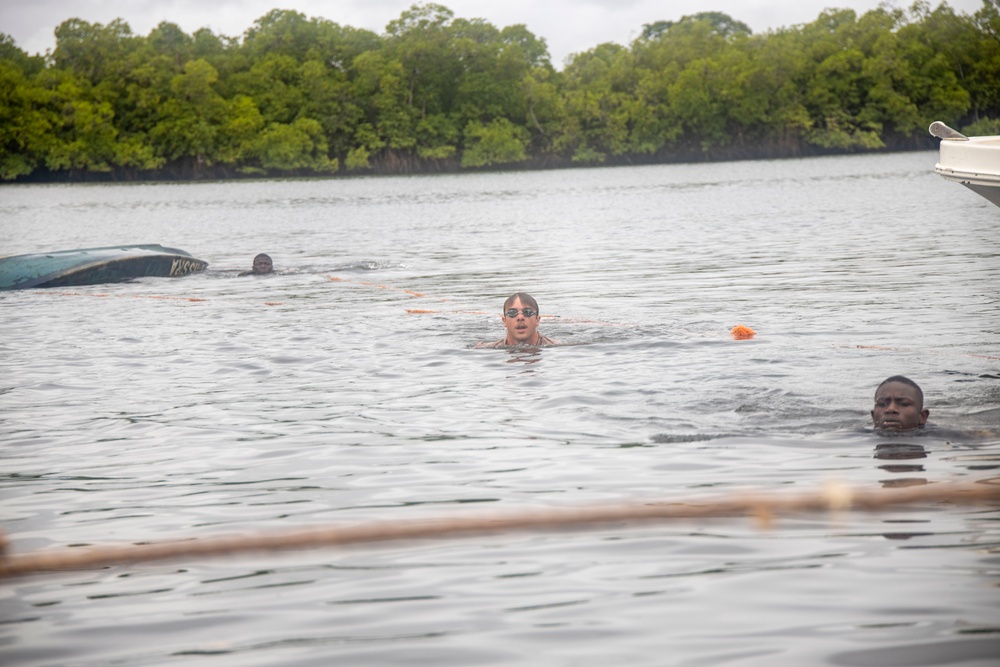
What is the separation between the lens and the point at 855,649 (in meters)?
4.26

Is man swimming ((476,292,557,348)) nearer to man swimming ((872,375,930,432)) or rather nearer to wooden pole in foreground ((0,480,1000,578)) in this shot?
man swimming ((872,375,930,432))

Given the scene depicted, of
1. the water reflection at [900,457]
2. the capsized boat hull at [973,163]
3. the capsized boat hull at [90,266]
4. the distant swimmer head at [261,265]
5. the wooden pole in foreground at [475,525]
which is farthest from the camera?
the distant swimmer head at [261,265]

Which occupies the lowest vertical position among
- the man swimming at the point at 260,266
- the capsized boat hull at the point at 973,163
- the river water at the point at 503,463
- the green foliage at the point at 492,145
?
the river water at the point at 503,463

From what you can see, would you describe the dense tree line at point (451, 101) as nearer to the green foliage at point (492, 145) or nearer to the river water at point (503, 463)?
the green foliage at point (492, 145)

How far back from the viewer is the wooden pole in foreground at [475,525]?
16.5ft

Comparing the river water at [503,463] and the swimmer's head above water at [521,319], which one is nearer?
the river water at [503,463]

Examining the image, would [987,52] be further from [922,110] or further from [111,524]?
[111,524]

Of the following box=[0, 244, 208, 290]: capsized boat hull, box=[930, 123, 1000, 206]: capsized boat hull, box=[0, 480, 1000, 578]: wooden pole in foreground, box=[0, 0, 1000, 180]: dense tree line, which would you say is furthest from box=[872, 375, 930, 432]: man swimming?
box=[0, 0, 1000, 180]: dense tree line

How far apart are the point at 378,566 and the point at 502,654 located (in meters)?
1.17

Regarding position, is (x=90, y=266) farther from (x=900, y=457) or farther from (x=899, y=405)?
(x=900, y=457)

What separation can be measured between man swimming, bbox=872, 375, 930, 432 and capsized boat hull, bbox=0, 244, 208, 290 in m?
16.5

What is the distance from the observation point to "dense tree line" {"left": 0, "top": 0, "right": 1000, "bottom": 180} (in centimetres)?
10925

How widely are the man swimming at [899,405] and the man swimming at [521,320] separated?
14.8ft

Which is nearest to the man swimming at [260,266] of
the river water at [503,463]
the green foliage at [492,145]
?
the river water at [503,463]
